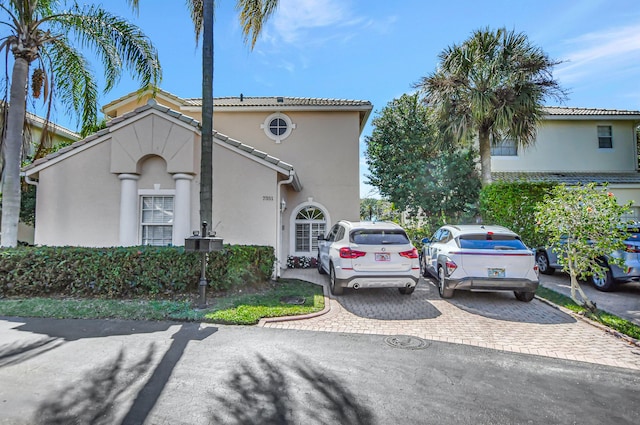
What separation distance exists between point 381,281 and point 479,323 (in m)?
2.12

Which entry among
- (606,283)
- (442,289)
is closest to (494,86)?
(606,283)

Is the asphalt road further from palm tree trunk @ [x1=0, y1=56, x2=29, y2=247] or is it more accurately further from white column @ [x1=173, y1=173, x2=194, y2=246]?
white column @ [x1=173, y1=173, x2=194, y2=246]

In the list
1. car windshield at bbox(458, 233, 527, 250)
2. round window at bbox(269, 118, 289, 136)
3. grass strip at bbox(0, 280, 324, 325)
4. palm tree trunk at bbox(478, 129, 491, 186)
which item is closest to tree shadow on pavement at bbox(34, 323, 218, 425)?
grass strip at bbox(0, 280, 324, 325)

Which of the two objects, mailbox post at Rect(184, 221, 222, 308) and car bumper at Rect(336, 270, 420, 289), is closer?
mailbox post at Rect(184, 221, 222, 308)

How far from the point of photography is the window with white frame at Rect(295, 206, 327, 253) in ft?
44.9

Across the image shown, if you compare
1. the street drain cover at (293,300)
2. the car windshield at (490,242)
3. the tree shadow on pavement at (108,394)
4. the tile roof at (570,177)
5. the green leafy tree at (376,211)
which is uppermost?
the tile roof at (570,177)

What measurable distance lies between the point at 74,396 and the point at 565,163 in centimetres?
2224

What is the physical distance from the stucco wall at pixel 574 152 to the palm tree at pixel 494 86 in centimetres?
472

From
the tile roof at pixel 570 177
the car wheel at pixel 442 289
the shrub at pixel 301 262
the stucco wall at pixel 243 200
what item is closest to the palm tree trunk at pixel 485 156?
the tile roof at pixel 570 177

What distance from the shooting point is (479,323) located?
6215 mm

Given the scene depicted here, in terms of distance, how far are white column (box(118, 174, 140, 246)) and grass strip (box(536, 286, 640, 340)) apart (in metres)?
11.7

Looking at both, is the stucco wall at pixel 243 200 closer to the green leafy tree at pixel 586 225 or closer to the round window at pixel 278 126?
the round window at pixel 278 126

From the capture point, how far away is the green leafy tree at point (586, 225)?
647 cm

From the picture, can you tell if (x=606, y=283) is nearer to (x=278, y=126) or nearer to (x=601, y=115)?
(x=278, y=126)
